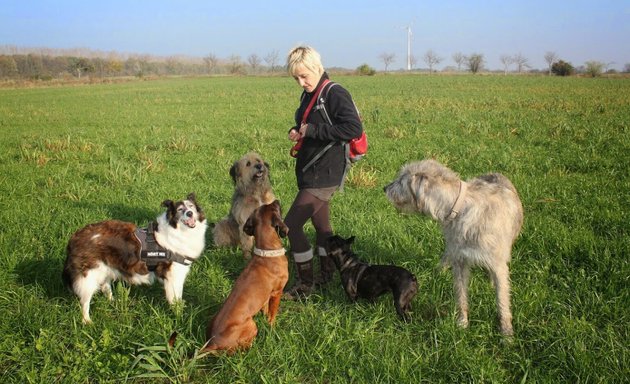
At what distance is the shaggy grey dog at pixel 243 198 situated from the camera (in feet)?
20.0

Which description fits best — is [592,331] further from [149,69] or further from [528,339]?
[149,69]

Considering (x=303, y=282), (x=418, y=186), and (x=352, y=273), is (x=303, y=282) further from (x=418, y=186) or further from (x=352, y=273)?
(x=418, y=186)

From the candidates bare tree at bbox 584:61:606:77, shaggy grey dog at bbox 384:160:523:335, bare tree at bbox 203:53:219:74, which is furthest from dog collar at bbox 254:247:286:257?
bare tree at bbox 203:53:219:74

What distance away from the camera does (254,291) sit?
3.67 m

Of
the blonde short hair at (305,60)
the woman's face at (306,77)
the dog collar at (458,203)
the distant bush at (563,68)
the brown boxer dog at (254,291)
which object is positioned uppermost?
the distant bush at (563,68)

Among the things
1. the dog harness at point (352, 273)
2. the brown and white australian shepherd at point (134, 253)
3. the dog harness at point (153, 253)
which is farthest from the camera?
the dog harness at point (352, 273)

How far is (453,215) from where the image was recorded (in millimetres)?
4012

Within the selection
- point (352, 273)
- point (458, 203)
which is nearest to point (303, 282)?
point (352, 273)

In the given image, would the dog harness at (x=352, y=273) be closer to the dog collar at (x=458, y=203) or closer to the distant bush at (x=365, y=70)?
the dog collar at (x=458, y=203)

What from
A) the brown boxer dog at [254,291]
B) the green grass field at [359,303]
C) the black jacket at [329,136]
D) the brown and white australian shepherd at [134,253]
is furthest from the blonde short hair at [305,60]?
the green grass field at [359,303]

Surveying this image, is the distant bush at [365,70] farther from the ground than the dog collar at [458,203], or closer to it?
farther from the ground

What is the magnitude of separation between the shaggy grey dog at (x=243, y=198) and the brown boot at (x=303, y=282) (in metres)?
1.39

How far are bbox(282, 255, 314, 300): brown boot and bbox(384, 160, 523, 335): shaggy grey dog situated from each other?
1.39 meters

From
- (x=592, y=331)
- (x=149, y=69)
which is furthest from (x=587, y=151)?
(x=149, y=69)
